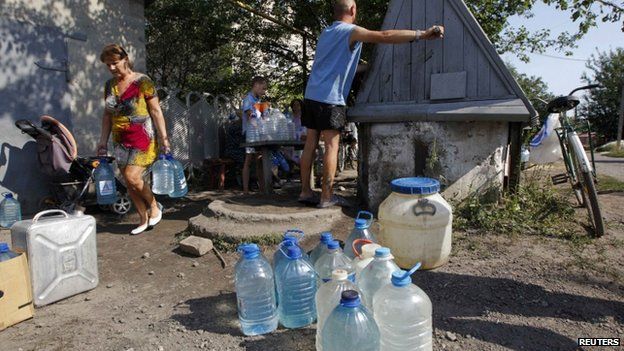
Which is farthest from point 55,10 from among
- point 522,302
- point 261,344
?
point 522,302

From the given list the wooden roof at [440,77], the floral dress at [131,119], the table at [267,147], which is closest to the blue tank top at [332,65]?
the wooden roof at [440,77]

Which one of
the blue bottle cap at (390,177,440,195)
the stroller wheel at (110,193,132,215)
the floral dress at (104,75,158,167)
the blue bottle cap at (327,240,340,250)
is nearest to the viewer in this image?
the blue bottle cap at (327,240,340,250)

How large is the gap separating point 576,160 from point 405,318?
301 cm

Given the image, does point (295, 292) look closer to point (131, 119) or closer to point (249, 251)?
point (249, 251)

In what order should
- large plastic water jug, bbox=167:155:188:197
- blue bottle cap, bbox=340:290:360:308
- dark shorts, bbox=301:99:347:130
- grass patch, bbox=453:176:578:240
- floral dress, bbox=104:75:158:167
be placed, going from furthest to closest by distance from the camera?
1. large plastic water jug, bbox=167:155:188:197
2. dark shorts, bbox=301:99:347:130
3. floral dress, bbox=104:75:158:167
4. grass patch, bbox=453:176:578:240
5. blue bottle cap, bbox=340:290:360:308

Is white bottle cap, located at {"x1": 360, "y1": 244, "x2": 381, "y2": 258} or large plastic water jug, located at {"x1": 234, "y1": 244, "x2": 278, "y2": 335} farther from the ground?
white bottle cap, located at {"x1": 360, "y1": 244, "x2": 381, "y2": 258}

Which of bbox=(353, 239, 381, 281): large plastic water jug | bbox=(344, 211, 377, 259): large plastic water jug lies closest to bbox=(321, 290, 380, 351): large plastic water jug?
bbox=(353, 239, 381, 281): large plastic water jug

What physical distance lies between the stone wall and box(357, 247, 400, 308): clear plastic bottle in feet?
7.42

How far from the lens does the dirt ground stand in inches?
92.6

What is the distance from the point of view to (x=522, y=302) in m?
2.68

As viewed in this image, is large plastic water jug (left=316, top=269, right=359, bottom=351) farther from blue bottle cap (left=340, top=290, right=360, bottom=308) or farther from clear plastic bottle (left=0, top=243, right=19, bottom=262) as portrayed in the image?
clear plastic bottle (left=0, top=243, right=19, bottom=262)

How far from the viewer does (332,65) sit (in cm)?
423

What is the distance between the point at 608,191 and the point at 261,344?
5940 millimetres

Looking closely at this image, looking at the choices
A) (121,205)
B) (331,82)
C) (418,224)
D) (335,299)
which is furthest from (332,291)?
(121,205)
